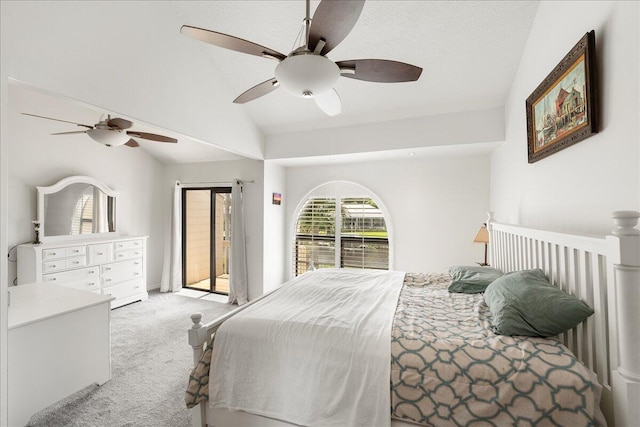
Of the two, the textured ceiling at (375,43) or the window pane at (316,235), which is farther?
the window pane at (316,235)

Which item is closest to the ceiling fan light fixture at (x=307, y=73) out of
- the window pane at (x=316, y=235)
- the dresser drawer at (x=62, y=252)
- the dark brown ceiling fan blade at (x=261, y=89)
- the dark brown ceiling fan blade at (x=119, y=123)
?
the dark brown ceiling fan blade at (x=261, y=89)

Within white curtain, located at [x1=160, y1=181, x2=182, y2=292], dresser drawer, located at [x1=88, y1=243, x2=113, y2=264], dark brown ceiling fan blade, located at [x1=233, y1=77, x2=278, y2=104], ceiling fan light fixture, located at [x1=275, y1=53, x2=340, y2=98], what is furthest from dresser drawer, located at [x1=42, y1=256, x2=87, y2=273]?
ceiling fan light fixture, located at [x1=275, y1=53, x2=340, y2=98]

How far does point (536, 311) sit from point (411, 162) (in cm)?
308

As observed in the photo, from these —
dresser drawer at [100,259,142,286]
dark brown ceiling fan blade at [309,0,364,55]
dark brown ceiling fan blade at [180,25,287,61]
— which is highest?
dark brown ceiling fan blade at [180,25,287,61]

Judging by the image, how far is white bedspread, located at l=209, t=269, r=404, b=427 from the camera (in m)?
1.32

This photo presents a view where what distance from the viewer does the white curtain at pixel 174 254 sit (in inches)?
191

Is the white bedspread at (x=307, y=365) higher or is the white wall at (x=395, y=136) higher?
the white wall at (x=395, y=136)

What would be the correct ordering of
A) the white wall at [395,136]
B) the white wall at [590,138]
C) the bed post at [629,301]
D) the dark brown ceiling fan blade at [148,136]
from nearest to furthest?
the bed post at [629,301], the white wall at [590,138], the dark brown ceiling fan blade at [148,136], the white wall at [395,136]

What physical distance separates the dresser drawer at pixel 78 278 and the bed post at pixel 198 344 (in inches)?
117

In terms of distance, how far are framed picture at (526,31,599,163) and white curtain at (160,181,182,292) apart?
16.5 feet

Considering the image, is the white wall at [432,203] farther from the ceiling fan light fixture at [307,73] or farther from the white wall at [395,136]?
the ceiling fan light fixture at [307,73]

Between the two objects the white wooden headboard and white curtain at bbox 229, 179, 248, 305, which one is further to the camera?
white curtain at bbox 229, 179, 248, 305

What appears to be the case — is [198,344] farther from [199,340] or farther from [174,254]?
[174,254]

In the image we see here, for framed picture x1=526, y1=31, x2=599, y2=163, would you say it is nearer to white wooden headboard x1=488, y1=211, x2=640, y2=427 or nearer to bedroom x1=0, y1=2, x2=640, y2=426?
bedroom x1=0, y1=2, x2=640, y2=426
